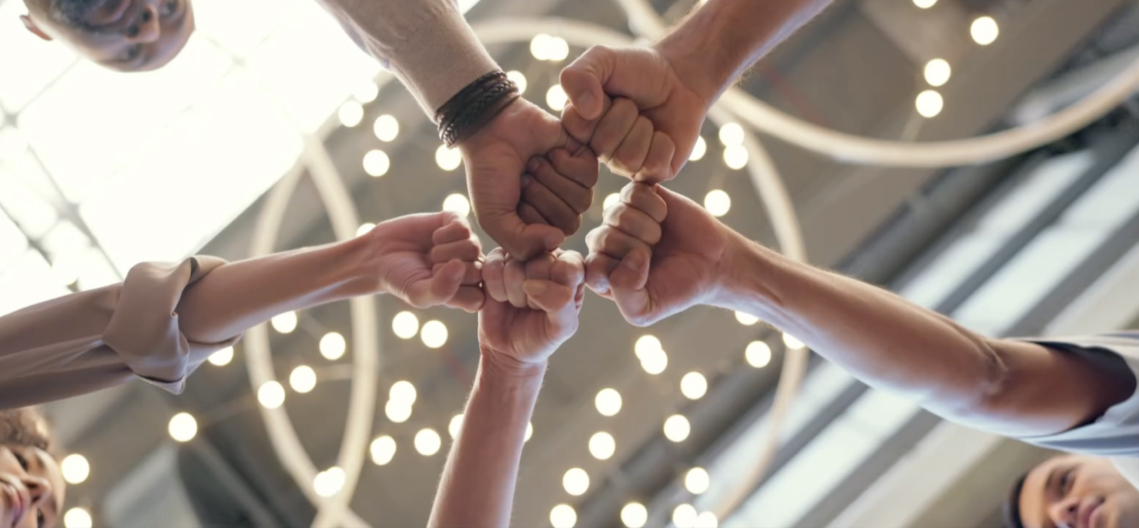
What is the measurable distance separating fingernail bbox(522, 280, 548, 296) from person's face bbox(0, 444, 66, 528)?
→ 33.6 inches

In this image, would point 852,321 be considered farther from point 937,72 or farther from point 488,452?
point 937,72

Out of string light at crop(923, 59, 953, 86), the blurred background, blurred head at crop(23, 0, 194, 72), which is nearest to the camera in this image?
blurred head at crop(23, 0, 194, 72)

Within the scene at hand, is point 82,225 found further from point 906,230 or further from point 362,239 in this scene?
point 906,230

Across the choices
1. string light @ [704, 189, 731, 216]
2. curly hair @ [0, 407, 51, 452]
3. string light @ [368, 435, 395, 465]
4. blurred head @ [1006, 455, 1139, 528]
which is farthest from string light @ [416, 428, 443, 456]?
blurred head @ [1006, 455, 1139, 528]

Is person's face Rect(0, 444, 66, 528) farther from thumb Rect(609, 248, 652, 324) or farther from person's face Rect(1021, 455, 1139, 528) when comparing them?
person's face Rect(1021, 455, 1139, 528)

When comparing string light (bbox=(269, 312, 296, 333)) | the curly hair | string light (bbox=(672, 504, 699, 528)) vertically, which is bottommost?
string light (bbox=(672, 504, 699, 528))

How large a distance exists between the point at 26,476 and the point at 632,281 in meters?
1.01

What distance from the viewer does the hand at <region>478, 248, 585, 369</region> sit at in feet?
3.64

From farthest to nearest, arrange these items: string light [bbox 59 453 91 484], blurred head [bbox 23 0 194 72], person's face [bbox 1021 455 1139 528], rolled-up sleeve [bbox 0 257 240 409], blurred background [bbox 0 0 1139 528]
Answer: blurred background [bbox 0 0 1139 528] < string light [bbox 59 453 91 484] < person's face [bbox 1021 455 1139 528] < blurred head [bbox 23 0 194 72] < rolled-up sleeve [bbox 0 257 240 409]

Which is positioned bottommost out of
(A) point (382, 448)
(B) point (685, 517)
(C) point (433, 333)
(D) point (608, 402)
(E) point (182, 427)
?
(B) point (685, 517)

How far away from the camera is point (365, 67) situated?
2.12 meters

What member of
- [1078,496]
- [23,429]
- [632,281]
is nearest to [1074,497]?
[1078,496]

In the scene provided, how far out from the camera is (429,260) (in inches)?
46.7

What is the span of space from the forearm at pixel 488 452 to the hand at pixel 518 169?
0.22m
